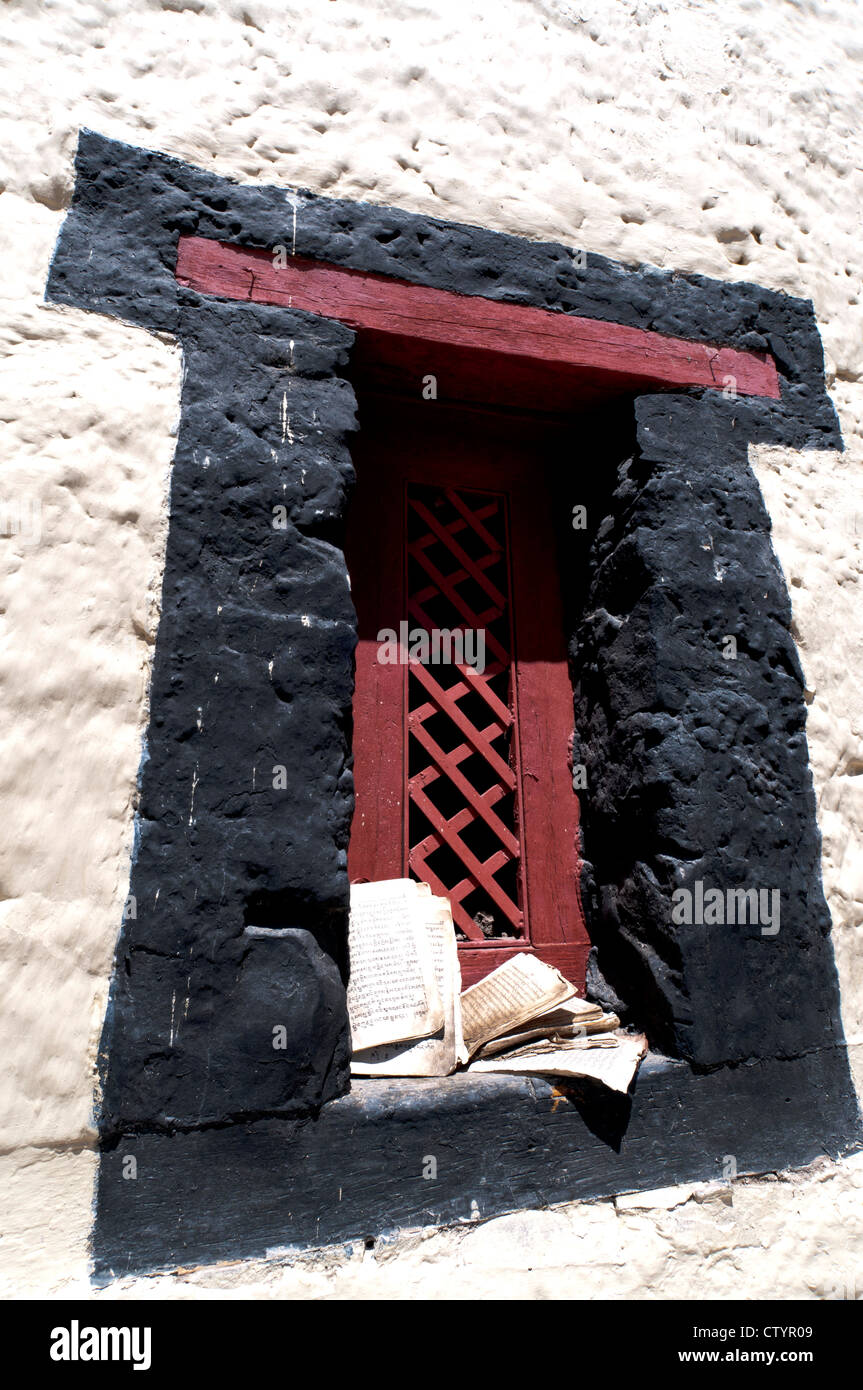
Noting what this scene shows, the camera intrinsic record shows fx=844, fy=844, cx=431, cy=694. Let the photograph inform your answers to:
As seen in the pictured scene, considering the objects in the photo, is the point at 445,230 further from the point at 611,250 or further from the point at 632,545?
the point at 632,545

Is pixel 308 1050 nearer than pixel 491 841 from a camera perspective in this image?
Yes

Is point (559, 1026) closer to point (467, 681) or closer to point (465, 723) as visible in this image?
point (465, 723)

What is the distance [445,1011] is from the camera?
1768mm

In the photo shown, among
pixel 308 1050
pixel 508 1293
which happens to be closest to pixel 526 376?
pixel 308 1050

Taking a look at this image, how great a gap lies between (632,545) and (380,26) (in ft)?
5.16

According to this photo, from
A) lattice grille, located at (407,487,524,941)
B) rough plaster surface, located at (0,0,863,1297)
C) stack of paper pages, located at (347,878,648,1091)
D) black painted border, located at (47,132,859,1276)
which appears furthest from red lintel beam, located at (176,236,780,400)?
stack of paper pages, located at (347,878,648,1091)

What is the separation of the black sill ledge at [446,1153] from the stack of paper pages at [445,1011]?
5 cm

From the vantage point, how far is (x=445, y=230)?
2.15 m

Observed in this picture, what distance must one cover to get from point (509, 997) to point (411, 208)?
1944mm

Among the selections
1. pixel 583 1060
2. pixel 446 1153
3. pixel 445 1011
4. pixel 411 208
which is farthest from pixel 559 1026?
pixel 411 208

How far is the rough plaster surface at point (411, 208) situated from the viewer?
4.95ft

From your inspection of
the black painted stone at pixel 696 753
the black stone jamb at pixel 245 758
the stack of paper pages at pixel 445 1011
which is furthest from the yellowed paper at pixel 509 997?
the black stone jamb at pixel 245 758

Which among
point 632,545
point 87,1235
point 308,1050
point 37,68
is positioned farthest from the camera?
point 632,545

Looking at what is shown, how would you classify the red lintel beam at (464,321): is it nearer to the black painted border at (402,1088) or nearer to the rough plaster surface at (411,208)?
the black painted border at (402,1088)
